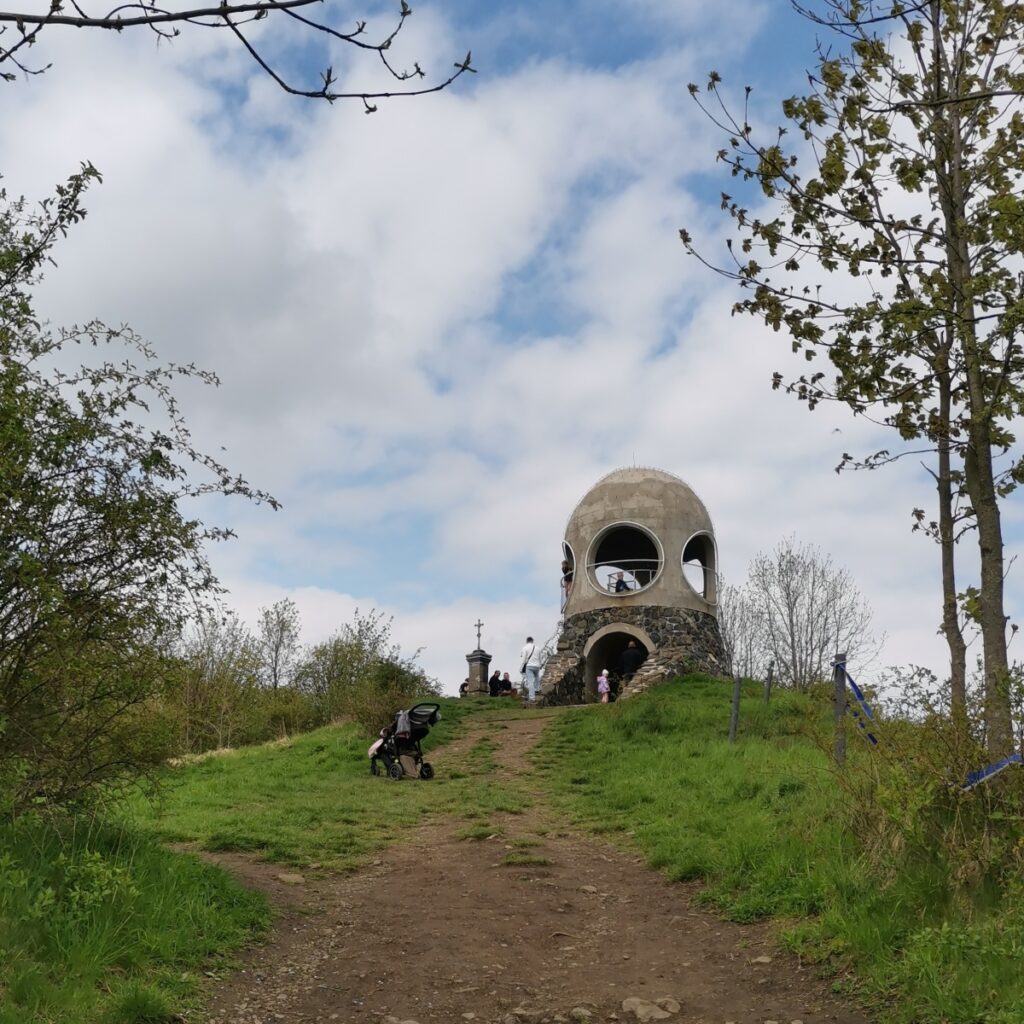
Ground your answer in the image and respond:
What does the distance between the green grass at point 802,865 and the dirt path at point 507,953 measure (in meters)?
0.26

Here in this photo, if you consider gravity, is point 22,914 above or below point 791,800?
below

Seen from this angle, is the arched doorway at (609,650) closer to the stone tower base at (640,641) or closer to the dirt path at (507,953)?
the stone tower base at (640,641)

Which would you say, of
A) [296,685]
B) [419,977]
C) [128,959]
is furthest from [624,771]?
[296,685]

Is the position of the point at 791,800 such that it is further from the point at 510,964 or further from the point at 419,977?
the point at 419,977

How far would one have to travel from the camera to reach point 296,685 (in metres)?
33.2

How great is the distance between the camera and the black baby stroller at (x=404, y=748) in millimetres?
14445

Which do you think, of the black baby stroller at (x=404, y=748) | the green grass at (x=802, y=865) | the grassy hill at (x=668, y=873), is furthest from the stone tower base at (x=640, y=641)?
the grassy hill at (x=668, y=873)

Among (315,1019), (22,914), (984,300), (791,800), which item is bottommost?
(315,1019)

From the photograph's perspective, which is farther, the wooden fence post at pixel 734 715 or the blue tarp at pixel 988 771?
the wooden fence post at pixel 734 715

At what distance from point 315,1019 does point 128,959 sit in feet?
3.55

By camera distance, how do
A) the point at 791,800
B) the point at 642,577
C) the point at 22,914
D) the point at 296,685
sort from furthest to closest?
the point at 296,685
the point at 642,577
the point at 791,800
the point at 22,914

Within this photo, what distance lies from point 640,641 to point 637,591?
4.31ft

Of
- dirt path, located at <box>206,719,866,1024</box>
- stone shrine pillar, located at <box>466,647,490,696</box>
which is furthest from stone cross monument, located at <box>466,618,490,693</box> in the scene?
dirt path, located at <box>206,719,866,1024</box>

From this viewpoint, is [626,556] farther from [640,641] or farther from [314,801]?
[314,801]
